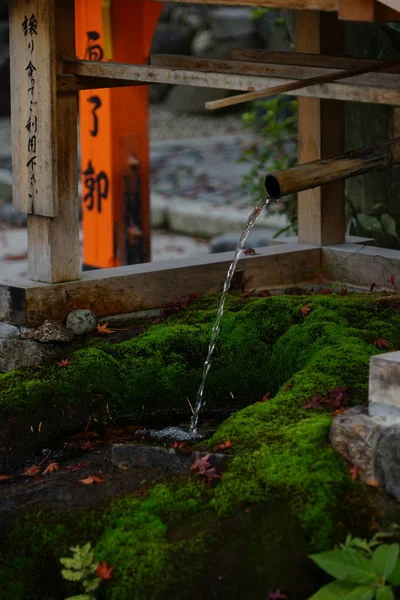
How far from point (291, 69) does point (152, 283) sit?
155 cm

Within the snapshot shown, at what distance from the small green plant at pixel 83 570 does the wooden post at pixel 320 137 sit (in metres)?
3.43

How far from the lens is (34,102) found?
6000 millimetres

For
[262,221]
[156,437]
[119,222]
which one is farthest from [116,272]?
[262,221]

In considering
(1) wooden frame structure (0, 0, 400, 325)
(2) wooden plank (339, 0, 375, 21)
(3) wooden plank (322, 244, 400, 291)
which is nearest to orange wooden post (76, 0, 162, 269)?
(1) wooden frame structure (0, 0, 400, 325)

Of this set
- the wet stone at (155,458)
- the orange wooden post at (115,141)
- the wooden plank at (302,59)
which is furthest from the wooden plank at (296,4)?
the orange wooden post at (115,141)

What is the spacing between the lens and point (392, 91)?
457 cm

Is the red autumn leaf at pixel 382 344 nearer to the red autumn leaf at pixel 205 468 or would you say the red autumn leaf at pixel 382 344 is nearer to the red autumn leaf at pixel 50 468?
the red autumn leaf at pixel 205 468

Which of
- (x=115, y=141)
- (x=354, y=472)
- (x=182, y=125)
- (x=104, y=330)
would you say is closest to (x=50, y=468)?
(x=354, y=472)

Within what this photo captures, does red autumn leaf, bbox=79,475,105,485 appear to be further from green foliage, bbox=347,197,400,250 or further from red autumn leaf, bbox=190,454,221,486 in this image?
green foliage, bbox=347,197,400,250

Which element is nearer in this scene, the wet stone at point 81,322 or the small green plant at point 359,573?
the small green plant at point 359,573

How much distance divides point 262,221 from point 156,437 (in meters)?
7.13

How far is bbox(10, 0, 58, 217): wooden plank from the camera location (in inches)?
233

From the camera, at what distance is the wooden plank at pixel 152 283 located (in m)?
5.99

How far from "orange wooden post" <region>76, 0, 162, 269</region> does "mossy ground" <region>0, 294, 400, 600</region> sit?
237 cm
